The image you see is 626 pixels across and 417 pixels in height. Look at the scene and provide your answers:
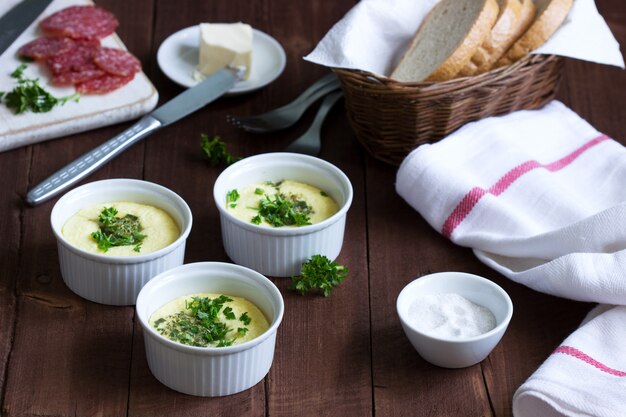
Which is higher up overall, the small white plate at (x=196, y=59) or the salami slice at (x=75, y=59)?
the salami slice at (x=75, y=59)

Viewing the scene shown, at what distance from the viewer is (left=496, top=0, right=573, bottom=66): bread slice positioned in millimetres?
2553

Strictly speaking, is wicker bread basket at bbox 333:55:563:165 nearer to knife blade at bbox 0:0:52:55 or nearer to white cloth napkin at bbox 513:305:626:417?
white cloth napkin at bbox 513:305:626:417

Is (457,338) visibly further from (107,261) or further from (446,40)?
(446,40)

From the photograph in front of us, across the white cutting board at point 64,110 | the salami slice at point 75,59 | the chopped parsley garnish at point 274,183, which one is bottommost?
the white cutting board at point 64,110

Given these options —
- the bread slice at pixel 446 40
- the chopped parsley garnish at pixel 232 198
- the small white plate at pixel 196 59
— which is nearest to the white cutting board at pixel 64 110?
the small white plate at pixel 196 59

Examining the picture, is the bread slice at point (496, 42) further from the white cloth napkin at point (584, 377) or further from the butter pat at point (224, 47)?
the white cloth napkin at point (584, 377)

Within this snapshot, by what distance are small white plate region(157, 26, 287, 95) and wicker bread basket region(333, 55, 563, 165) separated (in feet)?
1.24

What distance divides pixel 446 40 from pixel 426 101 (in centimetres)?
28

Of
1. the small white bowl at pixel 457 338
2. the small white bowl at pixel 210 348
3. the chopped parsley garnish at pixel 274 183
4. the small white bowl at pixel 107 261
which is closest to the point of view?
the small white bowl at pixel 210 348

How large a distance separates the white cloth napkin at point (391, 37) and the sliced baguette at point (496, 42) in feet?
0.33

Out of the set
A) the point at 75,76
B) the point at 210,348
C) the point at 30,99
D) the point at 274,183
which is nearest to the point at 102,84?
the point at 75,76

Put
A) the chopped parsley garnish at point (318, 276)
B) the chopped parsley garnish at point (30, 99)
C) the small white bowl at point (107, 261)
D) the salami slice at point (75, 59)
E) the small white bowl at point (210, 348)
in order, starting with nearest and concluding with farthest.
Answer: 1. the small white bowl at point (210, 348)
2. the small white bowl at point (107, 261)
3. the chopped parsley garnish at point (318, 276)
4. the chopped parsley garnish at point (30, 99)
5. the salami slice at point (75, 59)

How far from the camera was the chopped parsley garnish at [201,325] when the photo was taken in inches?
74.8

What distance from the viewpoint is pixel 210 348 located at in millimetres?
1832
